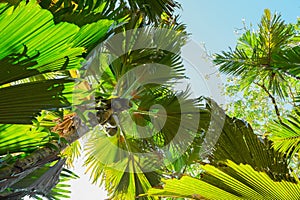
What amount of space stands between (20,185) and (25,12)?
2.08 feet

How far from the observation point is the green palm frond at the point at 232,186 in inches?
35.4

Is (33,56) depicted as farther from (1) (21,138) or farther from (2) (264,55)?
(2) (264,55)

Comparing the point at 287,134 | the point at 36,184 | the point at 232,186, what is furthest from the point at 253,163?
the point at 36,184

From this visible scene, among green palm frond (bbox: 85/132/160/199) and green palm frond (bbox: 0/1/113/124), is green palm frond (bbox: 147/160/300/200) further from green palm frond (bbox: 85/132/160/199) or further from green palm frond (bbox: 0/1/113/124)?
green palm frond (bbox: 85/132/160/199)

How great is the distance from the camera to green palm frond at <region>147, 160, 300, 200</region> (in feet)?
2.95

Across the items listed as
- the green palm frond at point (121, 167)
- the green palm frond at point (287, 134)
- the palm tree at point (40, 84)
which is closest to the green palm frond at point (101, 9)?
the palm tree at point (40, 84)

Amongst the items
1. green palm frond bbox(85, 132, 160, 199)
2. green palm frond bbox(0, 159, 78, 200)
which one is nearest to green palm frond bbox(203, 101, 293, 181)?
green palm frond bbox(0, 159, 78, 200)

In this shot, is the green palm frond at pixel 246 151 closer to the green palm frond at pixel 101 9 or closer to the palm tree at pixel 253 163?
the palm tree at pixel 253 163

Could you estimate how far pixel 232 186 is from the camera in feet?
3.15

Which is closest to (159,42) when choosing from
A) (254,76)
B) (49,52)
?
(254,76)

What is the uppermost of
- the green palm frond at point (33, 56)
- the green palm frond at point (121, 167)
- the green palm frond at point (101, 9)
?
the green palm frond at point (101, 9)

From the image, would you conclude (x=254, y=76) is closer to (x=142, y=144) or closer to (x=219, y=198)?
(x=142, y=144)

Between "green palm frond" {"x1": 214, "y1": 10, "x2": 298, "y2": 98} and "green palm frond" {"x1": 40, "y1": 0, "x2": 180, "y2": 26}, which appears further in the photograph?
"green palm frond" {"x1": 214, "y1": 10, "x2": 298, "y2": 98}

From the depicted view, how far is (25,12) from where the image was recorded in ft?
2.10
